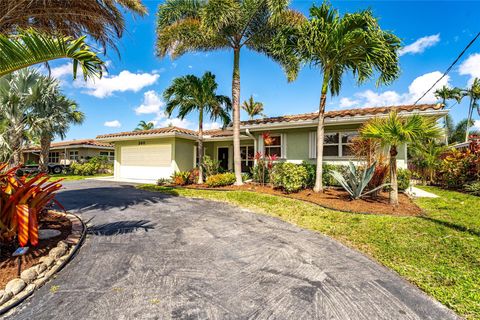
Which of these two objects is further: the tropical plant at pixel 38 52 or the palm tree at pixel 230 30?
the palm tree at pixel 230 30

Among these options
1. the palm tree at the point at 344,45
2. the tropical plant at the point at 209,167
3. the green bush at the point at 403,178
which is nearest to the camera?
the palm tree at the point at 344,45

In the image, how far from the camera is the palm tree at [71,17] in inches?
171

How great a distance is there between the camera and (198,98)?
443 inches

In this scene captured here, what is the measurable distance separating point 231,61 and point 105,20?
21.5ft

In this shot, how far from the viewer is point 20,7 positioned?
4301 mm

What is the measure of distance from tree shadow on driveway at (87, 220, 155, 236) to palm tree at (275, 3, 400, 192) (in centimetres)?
675

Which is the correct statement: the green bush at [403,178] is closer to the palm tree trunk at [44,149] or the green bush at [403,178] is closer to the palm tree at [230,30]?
the palm tree at [230,30]

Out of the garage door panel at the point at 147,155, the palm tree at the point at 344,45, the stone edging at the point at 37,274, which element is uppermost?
the palm tree at the point at 344,45

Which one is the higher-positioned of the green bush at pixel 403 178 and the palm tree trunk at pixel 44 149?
the palm tree trunk at pixel 44 149

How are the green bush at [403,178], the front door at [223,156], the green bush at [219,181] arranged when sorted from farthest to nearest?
the front door at [223,156]
the green bush at [219,181]
the green bush at [403,178]

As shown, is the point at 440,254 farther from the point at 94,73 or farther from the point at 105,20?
the point at 105,20

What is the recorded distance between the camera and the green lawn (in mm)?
2670

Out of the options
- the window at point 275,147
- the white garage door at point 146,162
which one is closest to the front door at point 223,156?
the white garage door at point 146,162

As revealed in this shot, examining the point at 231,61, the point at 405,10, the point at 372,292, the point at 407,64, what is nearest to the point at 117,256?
the point at 372,292
